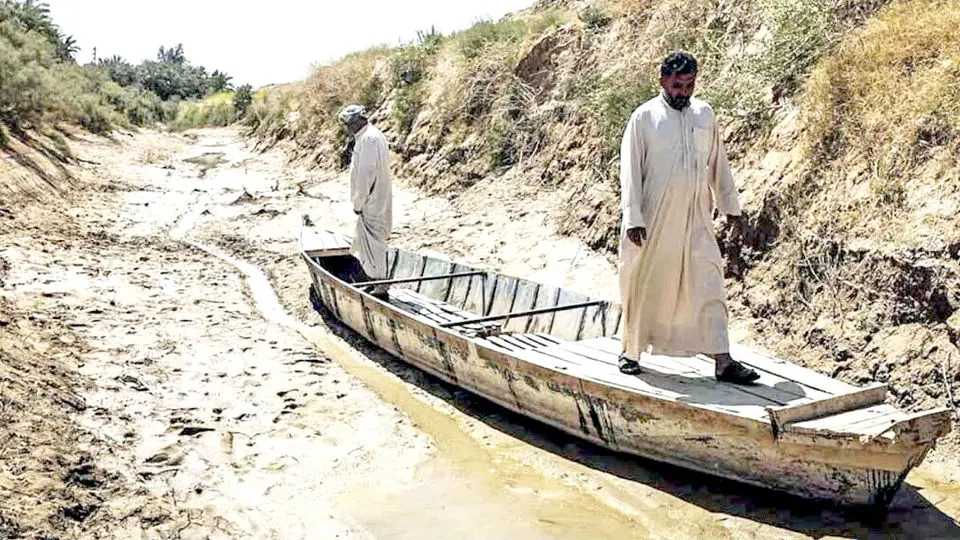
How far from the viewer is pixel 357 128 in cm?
783

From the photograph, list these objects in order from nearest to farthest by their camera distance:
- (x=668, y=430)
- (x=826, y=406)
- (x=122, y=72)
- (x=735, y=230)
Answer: (x=826, y=406)
(x=668, y=430)
(x=735, y=230)
(x=122, y=72)

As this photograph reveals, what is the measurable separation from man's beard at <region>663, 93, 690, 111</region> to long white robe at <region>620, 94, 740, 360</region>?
3 centimetres

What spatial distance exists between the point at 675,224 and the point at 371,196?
150 inches

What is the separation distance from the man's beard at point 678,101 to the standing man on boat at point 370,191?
3544 millimetres

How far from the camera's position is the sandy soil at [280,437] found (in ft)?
15.0

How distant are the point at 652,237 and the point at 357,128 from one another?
12.2 feet

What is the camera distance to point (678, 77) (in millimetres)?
4746

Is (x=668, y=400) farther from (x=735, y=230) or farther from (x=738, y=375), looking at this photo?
(x=735, y=230)

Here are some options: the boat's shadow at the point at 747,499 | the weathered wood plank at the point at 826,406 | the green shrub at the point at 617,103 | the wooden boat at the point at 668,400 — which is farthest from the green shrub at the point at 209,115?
the weathered wood plank at the point at 826,406

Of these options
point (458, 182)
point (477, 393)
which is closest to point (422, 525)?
point (477, 393)

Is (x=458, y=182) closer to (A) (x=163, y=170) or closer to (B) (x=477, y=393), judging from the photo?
(B) (x=477, y=393)

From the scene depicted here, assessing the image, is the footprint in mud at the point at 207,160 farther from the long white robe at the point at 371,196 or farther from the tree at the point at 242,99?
the long white robe at the point at 371,196

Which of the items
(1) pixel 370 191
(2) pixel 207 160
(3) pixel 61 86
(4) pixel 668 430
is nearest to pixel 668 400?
(4) pixel 668 430

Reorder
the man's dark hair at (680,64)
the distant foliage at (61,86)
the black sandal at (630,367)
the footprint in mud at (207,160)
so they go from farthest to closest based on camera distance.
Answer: the footprint in mud at (207,160) < the distant foliage at (61,86) < the black sandal at (630,367) < the man's dark hair at (680,64)
